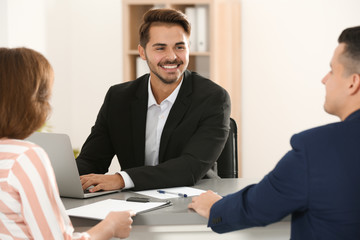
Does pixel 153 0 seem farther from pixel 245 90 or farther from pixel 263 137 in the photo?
pixel 263 137

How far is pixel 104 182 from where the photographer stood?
6.73 ft

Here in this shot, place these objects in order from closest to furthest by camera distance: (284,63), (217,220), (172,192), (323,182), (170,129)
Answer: (323,182)
(217,220)
(172,192)
(170,129)
(284,63)

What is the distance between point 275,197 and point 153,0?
313cm

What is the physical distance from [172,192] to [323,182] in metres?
0.79

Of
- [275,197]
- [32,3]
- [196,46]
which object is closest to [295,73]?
[196,46]

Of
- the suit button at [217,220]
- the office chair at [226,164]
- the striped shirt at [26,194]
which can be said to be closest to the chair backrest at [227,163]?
the office chair at [226,164]

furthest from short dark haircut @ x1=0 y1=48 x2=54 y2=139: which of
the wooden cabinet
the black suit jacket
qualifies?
the wooden cabinet

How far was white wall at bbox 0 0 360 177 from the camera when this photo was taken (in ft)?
15.5

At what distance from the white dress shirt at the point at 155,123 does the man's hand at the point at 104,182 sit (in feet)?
1.65

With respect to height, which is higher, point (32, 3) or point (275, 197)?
point (32, 3)

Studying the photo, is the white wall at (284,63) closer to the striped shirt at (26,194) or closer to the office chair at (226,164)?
the office chair at (226,164)

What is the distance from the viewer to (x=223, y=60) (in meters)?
4.56

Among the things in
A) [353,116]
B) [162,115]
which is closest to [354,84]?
[353,116]

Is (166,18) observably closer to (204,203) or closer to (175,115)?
(175,115)
